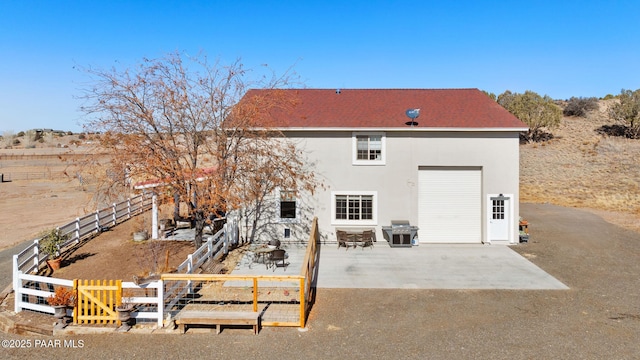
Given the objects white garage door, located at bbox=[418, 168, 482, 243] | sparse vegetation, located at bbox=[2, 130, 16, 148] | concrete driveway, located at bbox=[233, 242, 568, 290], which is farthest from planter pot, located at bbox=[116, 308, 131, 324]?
sparse vegetation, located at bbox=[2, 130, 16, 148]

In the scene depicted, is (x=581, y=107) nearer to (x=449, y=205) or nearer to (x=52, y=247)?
(x=449, y=205)

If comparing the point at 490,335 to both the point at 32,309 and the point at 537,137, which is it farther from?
the point at 537,137

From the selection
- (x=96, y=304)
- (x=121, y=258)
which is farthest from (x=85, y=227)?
(x=96, y=304)

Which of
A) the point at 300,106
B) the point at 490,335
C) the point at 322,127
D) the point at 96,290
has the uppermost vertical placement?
the point at 300,106

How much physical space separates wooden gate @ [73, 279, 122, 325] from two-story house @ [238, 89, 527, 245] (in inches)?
311

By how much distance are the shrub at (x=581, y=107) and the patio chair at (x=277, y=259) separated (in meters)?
65.3

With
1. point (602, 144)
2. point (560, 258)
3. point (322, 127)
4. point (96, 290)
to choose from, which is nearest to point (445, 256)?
point (560, 258)

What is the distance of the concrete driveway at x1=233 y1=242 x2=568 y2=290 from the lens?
11211 millimetres

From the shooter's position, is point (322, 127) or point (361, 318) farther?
point (322, 127)

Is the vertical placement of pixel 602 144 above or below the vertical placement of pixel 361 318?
above

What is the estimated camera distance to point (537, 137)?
5016cm

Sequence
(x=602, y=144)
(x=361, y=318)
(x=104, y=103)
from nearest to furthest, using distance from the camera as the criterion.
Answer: (x=361, y=318), (x=104, y=103), (x=602, y=144)

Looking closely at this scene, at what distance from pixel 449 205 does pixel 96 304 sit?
42.1 ft

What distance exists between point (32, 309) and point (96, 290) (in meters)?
1.96
